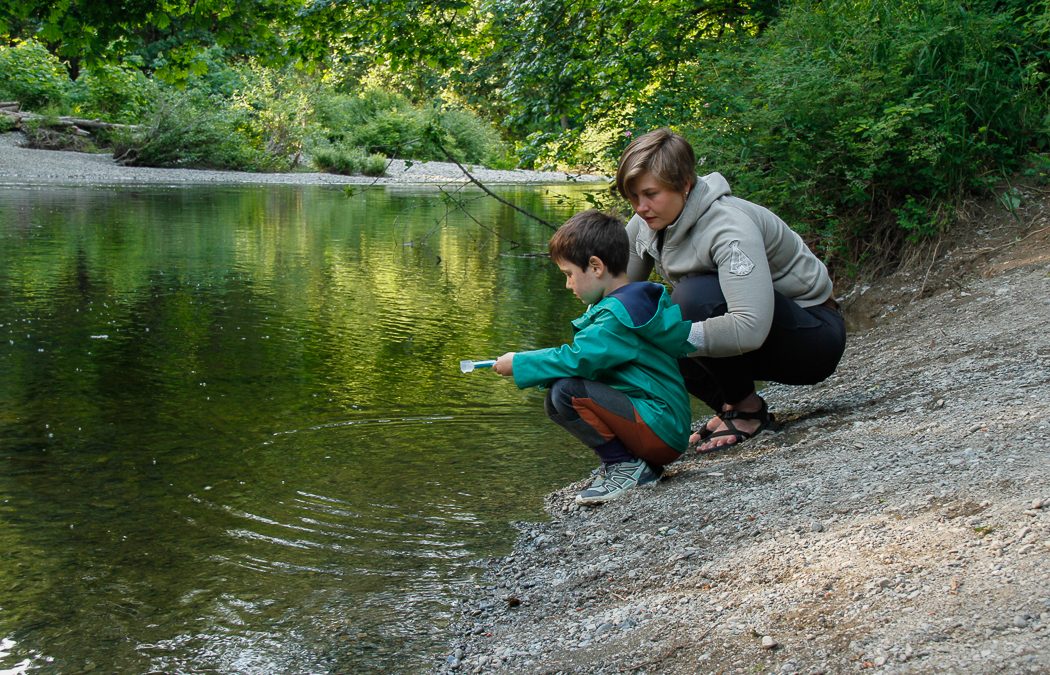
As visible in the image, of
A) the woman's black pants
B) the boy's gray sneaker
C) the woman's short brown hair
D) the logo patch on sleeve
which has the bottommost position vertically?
the boy's gray sneaker

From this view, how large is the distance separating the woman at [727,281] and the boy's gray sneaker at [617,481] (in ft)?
1.52

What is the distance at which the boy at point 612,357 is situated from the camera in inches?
131

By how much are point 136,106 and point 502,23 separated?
841 inches

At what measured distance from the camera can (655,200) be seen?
3.62 meters

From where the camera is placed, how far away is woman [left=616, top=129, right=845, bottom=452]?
11.6ft

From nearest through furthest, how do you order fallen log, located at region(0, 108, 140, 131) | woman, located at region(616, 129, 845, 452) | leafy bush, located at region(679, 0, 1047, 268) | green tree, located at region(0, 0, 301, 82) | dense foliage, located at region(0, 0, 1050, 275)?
1. woman, located at region(616, 129, 845, 452)
2. leafy bush, located at region(679, 0, 1047, 268)
3. dense foliage, located at region(0, 0, 1050, 275)
4. green tree, located at region(0, 0, 301, 82)
5. fallen log, located at region(0, 108, 140, 131)

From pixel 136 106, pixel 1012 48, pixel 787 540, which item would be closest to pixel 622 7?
pixel 1012 48

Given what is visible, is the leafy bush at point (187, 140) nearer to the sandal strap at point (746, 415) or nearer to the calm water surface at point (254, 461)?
the calm water surface at point (254, 461)

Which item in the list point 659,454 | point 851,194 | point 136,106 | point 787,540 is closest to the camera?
point 787,540

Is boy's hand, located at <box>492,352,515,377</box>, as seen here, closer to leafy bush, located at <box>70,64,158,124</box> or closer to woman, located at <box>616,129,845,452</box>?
woman, located at <box>616,129,845,452</box>

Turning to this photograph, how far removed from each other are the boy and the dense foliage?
3421mm

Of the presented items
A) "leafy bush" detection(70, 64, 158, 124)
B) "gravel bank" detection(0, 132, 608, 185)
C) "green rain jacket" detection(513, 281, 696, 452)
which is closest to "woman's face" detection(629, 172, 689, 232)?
"green rain jacket" detection(513, 281, 696, 452)

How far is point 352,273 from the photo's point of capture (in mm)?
10734

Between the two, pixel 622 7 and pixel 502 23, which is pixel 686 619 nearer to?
pixel 622 7
